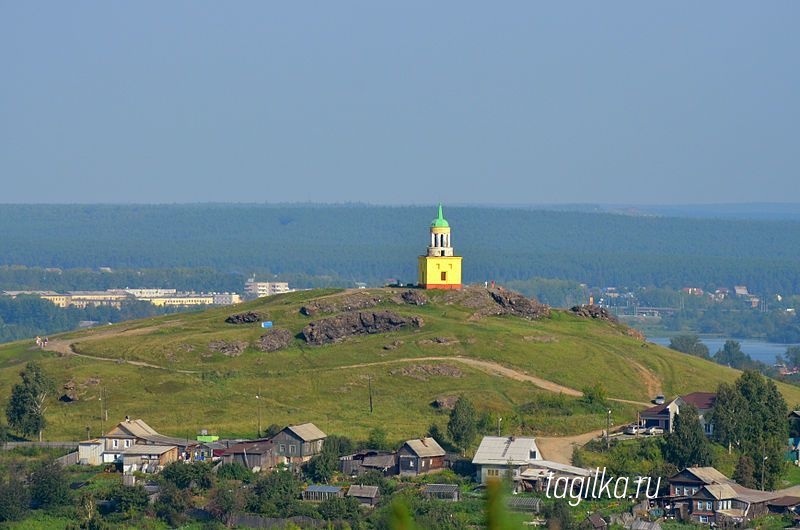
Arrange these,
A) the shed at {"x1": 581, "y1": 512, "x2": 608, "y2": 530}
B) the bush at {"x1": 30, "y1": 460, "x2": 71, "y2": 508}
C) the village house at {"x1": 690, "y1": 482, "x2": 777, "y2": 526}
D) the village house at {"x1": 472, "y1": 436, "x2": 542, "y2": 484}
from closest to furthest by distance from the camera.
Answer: the shed at {"x1": 581, "y1": 512, "x2": 608, "y2": 530}, the village house at {"x1": 690, "y1": 482, "x2": 777, "y2": 526}, the bush at {"x1": 30, "y1": 460, "x2": 71, "y2": 508}, the village house at {"x1": 472, "y1": 436, "x2": 542, "y2": 484}

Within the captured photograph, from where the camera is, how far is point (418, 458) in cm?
9025

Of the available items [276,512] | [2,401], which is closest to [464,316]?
[2,401]

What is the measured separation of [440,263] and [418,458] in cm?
3592

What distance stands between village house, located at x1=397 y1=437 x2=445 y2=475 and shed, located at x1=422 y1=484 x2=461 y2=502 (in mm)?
4218

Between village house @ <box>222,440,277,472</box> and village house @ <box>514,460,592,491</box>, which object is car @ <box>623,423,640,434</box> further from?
village house @ <box>222,440,277,472</box>

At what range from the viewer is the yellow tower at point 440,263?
12344 cm

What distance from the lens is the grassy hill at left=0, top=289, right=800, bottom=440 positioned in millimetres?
103062

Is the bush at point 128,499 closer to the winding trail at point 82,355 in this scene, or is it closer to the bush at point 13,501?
the bush at point 13,501

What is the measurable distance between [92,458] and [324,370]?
63.8 ft

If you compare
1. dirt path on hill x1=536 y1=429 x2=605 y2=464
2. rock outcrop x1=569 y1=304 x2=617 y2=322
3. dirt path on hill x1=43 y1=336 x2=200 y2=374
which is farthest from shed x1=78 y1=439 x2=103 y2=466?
rock outcrop x1=569 y1=304 x2=617 y2=322

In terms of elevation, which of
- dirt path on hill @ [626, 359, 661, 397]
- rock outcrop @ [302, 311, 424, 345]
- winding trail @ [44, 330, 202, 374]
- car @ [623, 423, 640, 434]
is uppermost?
rock outcrop @ [302, 311, 424, 345]

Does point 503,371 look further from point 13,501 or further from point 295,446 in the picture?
point 13,501

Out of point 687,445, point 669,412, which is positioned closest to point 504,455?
point 687,445

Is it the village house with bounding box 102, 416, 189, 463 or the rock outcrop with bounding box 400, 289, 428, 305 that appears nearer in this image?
the village house with bounding box 102, 416, 189, 463
